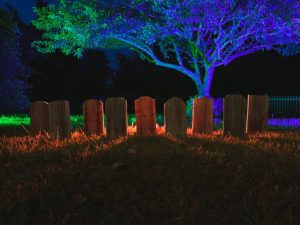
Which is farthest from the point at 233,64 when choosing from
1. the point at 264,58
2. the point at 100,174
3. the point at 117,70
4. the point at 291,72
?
the point at 100,174

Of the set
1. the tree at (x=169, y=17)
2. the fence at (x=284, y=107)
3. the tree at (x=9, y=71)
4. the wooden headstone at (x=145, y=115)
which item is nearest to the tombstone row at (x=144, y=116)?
the wooden headstone at (x=145, y=115)

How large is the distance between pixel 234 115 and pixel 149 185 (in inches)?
99.3

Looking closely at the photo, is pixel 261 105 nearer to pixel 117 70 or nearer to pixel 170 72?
pixel 170 72

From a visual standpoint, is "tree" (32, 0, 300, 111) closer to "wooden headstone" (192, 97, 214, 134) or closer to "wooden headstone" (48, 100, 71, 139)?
"wooden headstone" (192, 97, 214, 134)

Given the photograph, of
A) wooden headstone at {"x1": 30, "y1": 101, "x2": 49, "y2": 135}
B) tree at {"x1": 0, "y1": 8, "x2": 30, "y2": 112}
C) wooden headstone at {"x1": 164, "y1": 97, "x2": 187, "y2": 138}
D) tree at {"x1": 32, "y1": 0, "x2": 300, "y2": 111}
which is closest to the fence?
tree at {"x1": 32, "y1": 0, "x2": 300, "y2": 111}

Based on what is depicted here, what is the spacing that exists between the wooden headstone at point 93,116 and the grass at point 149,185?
0.97 m

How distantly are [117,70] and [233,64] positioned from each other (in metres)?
10.8

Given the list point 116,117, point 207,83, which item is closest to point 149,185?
point 116,117

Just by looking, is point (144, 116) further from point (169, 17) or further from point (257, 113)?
point (169, 17)

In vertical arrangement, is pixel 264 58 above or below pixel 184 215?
above

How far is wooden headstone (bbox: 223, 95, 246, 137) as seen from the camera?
13.3ft

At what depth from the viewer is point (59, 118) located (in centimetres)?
389

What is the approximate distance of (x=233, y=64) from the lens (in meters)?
19.4

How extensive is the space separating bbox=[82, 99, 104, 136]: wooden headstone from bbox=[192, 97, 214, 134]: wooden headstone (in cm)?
169
